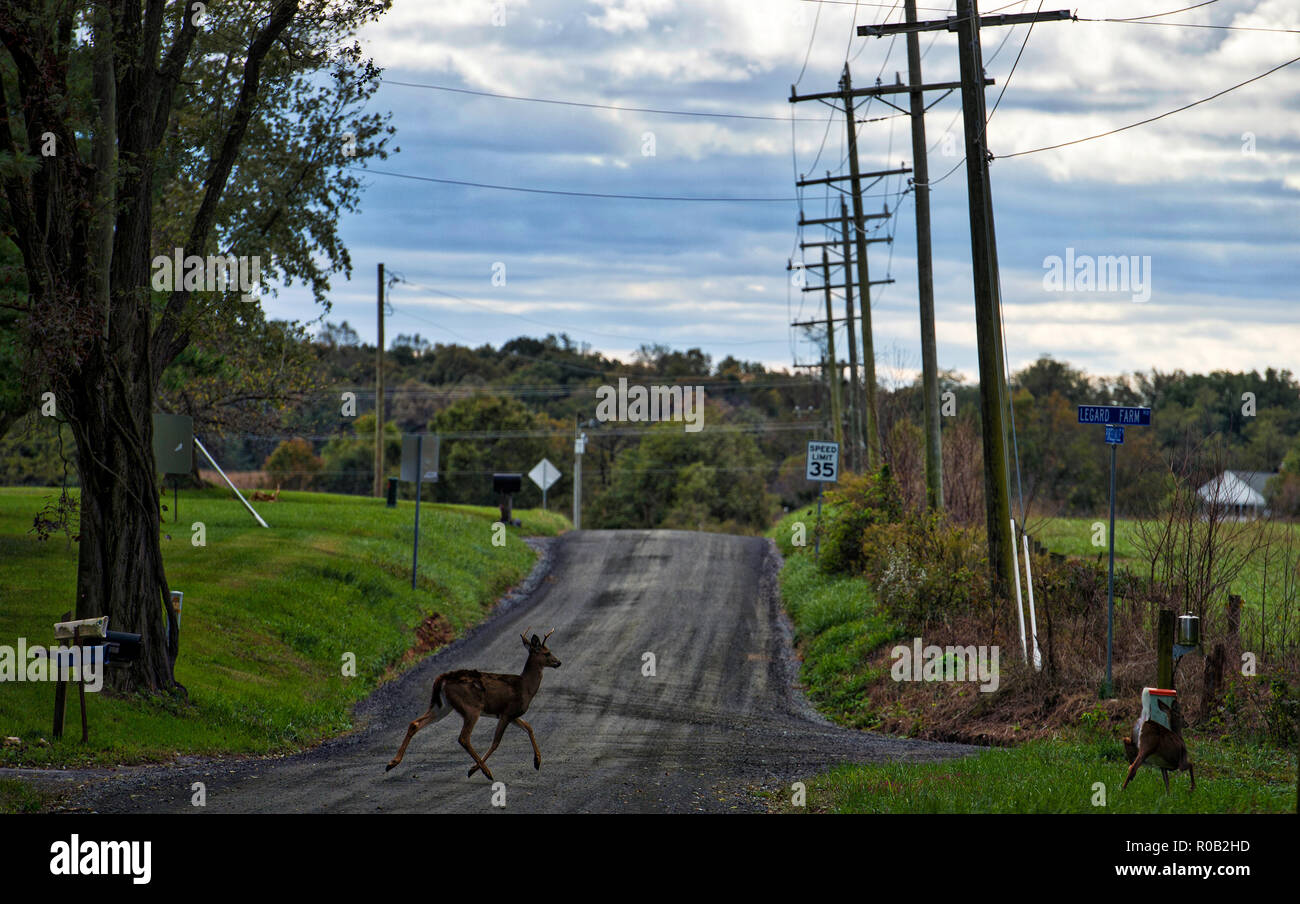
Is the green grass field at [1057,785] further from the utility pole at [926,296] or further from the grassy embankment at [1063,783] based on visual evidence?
the utility pole at [926,296]

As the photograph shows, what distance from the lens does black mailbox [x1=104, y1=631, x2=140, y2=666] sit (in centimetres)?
1442

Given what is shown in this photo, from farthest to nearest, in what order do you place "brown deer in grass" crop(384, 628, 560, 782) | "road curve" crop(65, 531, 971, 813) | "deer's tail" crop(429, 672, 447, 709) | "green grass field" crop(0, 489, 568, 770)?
1. "green grass field" crop(0, 489, 568, 770)
2. "road curve" crop(65, 531, 971, 813)
3. "brown deer in grass" crop(384, 628, 560, 782)
4. "deer's tail" crop(429, 672, 447, 709)

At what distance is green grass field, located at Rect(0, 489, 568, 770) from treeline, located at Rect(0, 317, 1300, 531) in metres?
4.33

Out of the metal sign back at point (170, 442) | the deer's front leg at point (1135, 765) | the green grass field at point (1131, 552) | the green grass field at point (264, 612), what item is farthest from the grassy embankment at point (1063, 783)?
the metal sign back at point (170, 442)

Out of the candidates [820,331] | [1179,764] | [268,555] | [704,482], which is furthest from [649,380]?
[1179,764]

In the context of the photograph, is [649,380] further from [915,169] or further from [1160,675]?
[1160,675]

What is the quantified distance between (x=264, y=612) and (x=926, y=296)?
14.9m

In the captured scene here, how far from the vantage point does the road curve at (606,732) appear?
1077 centimetres

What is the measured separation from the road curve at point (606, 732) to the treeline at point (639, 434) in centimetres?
747

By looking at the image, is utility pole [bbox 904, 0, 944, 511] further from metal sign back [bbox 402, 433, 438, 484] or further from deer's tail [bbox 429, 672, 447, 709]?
deer's tail [bbox 429, 672, 447, 709]

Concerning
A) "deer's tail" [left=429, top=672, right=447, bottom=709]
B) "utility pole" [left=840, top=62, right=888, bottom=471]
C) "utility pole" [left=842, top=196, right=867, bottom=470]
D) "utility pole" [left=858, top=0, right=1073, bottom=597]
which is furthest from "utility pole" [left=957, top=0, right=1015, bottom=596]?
"utility pole" [left=842, top=196, right=867, bottom=470]

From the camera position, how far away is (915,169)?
25406 millimetres

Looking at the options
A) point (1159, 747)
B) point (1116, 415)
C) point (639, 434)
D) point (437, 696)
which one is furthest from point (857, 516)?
point (639, 434)
